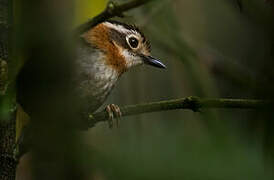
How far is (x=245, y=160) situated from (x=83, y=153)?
0.95 ft

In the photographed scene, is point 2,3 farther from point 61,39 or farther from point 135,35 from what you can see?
point 135,35

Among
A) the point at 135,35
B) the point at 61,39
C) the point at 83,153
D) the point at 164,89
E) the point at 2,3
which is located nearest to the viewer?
the point at 61,39

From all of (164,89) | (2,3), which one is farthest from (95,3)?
(164,89)

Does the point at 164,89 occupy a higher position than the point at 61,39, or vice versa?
the point at 164,89

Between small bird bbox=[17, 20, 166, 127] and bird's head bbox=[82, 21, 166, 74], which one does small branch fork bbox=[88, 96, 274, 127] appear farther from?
bird's head bbox=[82, 21, 166, 74]

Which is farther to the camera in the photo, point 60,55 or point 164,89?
point 164,89

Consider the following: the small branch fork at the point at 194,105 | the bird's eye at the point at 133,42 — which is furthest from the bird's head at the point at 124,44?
the small branch fork at the point at 194,105

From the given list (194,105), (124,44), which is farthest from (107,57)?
(194,105)

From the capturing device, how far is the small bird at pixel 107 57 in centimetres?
276

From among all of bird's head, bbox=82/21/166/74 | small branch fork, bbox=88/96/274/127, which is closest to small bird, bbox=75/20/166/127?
bird's head, bbox=82/21/166/74

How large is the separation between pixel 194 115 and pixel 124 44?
0.70 meters

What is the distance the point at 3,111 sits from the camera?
1.07 meters

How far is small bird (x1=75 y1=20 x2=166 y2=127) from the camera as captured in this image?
276 centimetres

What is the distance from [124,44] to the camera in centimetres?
326
